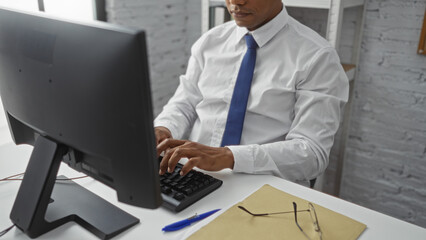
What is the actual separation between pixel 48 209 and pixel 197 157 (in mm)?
381

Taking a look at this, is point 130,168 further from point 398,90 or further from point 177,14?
point 177,14

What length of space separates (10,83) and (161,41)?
1632 millimetres

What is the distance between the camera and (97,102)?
707 mm

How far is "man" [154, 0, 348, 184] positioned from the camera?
3.76 ft

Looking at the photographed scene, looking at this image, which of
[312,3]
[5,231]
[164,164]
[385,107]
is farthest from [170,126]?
[385,107]

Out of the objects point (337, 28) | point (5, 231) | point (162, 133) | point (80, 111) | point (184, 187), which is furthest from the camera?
point (337, 28)

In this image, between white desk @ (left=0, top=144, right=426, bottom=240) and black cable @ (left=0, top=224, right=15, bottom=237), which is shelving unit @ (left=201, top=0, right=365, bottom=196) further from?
black cable @ (left=0, top=224, right=15, bottom=237)

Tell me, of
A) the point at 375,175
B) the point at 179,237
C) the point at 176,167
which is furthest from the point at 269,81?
the point at 375,175

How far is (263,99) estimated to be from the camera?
133cm

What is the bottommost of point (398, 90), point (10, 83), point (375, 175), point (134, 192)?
point (375, 175)

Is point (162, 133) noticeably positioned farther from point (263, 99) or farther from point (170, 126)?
point (263, 99)

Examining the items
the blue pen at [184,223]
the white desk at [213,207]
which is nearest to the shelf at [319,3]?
the white desk at [213,207]

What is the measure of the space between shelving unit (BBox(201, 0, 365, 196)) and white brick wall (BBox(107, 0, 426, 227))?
3 cm

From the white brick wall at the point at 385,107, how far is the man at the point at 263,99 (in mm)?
652
